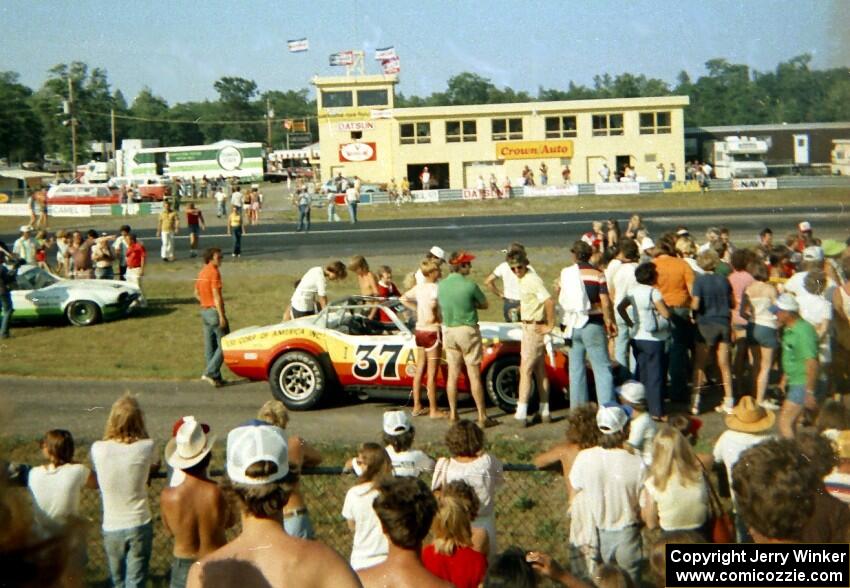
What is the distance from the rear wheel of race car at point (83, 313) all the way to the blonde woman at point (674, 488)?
1233cm

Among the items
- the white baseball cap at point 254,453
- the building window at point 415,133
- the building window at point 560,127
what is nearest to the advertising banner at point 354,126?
the building window at point 415,133

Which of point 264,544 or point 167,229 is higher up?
point 167,229

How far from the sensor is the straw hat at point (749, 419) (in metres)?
5.40

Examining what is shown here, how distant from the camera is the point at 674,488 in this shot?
4.79 meters

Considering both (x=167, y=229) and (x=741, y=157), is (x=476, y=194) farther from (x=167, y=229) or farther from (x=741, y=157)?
(x=167, y=229)

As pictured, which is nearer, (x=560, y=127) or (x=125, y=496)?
(x=125, y=496)

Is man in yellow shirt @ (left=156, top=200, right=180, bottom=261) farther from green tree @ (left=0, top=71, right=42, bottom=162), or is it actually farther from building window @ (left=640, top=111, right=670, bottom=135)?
building window @ (left=640, top=111, right=670, bottom=135)

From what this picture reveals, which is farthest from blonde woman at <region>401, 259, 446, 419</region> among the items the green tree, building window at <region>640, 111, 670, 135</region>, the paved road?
building window at <region>640, 111, 670, 135</region>

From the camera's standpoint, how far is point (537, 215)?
120ft

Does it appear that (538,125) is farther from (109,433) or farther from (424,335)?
(109,433)

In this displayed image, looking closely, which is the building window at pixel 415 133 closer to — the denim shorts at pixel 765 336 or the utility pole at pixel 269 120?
the utility pole at pixel 269 120

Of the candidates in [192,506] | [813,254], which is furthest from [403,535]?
[813,254]

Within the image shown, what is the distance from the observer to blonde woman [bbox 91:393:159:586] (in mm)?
5172

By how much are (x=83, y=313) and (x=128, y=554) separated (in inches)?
434
